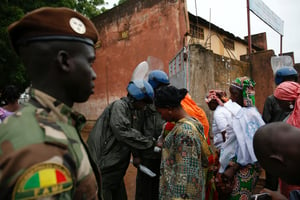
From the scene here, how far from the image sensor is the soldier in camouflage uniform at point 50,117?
753 mm

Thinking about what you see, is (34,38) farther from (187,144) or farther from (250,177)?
(250,177)

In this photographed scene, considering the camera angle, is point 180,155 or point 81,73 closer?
point 81,73

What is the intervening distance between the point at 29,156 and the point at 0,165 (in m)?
0.09

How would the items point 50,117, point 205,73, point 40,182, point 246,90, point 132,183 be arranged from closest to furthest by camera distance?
1. point 40,182
2. point 50,117
3. point 246,90
4. point 132,183
5. point 205,73

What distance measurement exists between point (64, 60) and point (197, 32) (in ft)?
37.5

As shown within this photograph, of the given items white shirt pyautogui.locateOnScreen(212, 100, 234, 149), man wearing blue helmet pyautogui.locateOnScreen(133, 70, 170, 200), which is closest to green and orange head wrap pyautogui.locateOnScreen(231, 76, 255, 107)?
white shirt pyautogui.locateOnScreen(212, 100, 234, 149)

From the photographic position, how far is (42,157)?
2.54ft

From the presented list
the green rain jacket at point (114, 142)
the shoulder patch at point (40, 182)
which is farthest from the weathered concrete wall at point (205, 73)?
the shoulder patch at point (40, 182)

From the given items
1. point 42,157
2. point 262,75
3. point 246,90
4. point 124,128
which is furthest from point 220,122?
point 262,75

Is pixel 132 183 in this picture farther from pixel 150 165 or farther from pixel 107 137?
pixel 107 137

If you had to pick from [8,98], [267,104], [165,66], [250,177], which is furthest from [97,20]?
[250,177]

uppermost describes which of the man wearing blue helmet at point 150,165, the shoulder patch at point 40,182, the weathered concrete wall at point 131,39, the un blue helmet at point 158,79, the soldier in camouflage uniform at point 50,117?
the weathered concrete wall at point 131,39

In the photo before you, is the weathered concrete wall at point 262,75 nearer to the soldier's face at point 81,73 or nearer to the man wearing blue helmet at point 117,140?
the man wearing blue helmet at point 117,140

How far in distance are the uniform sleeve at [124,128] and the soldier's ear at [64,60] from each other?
5.75 feet
